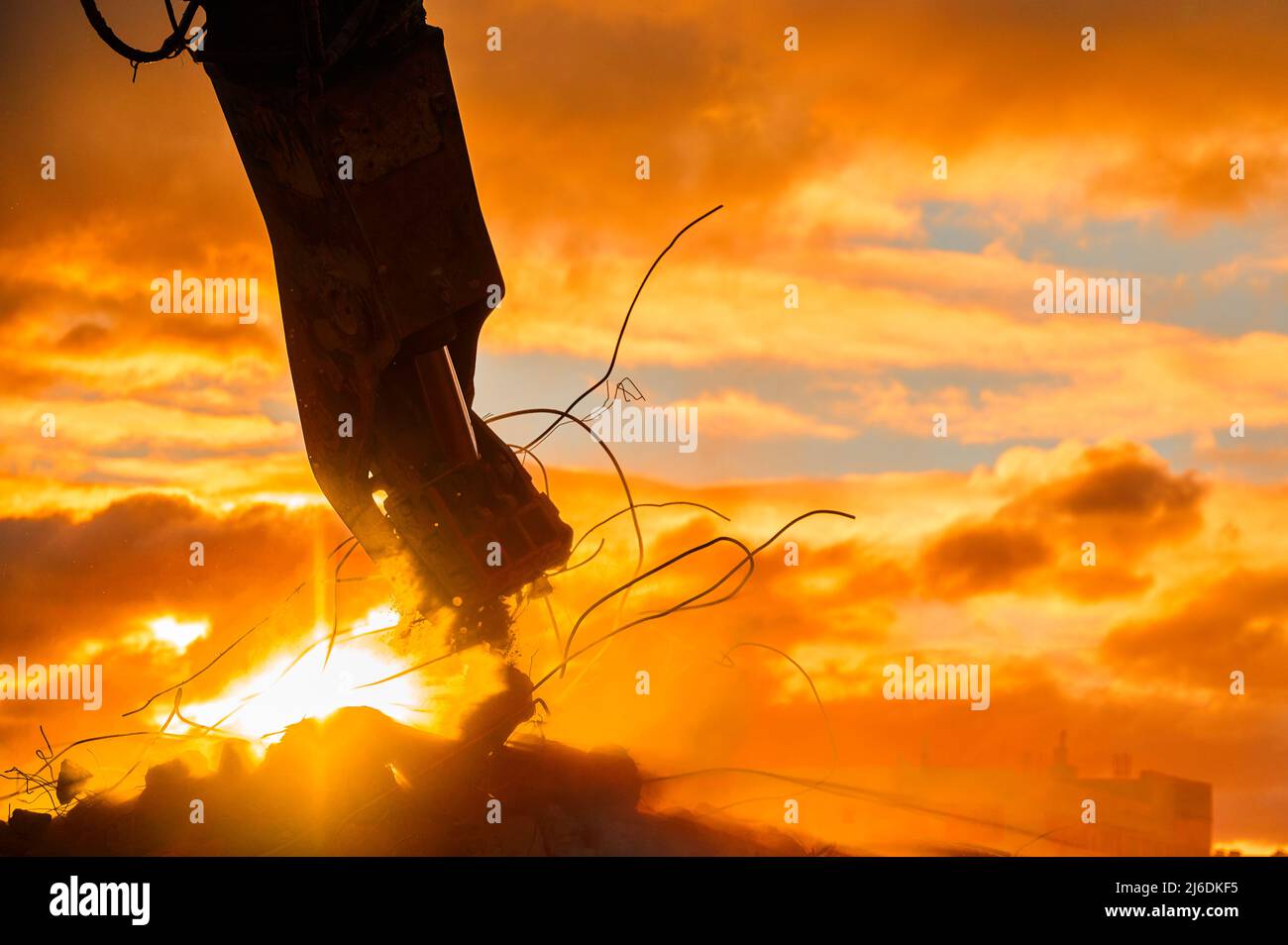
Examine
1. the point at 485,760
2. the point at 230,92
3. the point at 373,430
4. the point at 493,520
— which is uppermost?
the point at 230,92

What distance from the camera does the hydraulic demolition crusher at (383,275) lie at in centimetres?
709

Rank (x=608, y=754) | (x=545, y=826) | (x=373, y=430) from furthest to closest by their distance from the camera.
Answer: (x=608, y=754), (x=545, y=826), (x=373, y=430)

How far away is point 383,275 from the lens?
7.31m

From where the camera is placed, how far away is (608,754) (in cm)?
939

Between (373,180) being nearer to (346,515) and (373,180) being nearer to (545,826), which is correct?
(346,515)

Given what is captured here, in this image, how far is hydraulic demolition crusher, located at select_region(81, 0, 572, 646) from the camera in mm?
7090

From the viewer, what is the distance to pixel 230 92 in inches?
286

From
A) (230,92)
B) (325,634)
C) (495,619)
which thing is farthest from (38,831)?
(230,92)

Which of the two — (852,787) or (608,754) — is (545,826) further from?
(852,787)

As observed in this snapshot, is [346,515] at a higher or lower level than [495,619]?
higher
